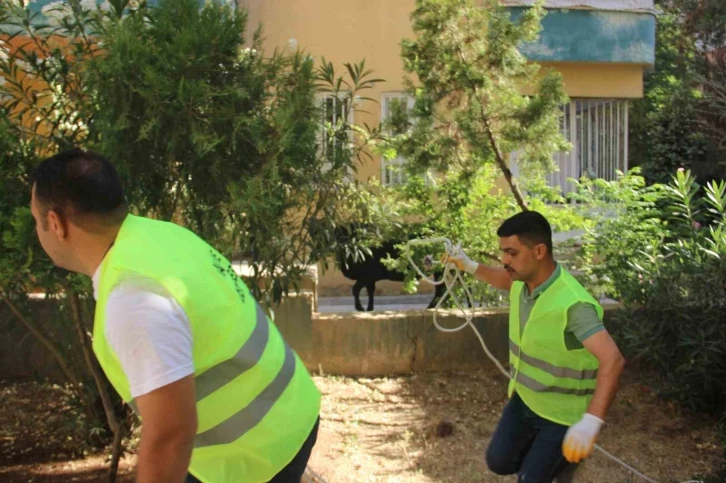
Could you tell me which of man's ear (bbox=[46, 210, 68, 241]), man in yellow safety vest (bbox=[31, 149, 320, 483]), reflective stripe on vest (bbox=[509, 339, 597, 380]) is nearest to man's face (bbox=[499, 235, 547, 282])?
reflective stripe on vest (bbox=[509, 339, 597, 380])

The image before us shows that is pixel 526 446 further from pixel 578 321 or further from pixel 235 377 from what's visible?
pixel 235 377

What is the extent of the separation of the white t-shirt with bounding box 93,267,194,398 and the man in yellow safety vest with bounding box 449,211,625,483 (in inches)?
67.9

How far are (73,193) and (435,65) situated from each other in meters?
4.68

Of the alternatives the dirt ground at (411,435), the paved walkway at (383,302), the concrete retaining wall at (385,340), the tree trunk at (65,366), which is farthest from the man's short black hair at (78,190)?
the paved walkway at (383,302)

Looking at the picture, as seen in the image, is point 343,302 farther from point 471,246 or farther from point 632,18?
point 632,18

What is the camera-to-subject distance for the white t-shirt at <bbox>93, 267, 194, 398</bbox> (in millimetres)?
1578

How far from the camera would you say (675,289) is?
5.08 metres

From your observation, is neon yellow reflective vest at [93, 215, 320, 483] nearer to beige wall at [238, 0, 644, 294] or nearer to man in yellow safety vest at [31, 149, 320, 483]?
man in yellow safety vest at [31, 149, 320, 483]

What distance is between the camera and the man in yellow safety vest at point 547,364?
2791 mm

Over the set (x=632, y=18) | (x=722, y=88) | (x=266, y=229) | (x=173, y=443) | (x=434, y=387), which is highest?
(x=632, y=18)

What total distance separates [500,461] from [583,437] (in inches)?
29.3

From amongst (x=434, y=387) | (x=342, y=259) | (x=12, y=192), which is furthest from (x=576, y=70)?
(x=12, y=192)

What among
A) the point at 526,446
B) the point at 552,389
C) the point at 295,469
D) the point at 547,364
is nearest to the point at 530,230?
the point at 547,364

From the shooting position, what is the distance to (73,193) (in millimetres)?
1732
